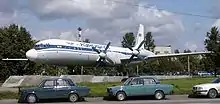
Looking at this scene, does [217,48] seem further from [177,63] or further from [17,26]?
[177,63]

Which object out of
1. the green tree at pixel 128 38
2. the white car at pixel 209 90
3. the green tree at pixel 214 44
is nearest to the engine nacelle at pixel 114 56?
the green tree at pixel 214 44

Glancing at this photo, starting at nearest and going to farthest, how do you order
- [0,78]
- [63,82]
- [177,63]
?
[63,82], [0,78], [177,63]

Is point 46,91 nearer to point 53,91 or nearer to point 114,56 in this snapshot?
point 53,91

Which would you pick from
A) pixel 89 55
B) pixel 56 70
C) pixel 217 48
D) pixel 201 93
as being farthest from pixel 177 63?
pixel 201 93

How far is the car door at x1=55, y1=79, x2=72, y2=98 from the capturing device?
26.4 meters

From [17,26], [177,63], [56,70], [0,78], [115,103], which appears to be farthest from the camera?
[177,63]

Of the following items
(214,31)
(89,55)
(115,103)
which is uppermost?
(214,31)

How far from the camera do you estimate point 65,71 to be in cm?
8194

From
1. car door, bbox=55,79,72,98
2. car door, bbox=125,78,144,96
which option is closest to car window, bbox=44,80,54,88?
car door, bbox=55,79,72,98

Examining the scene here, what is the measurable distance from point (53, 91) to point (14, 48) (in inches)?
1988

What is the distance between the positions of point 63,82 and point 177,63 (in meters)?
107

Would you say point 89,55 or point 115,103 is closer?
point 115,103

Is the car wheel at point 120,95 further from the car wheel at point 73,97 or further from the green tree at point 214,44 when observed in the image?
the green tree at point 214,44

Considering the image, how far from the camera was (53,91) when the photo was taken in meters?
26.3
